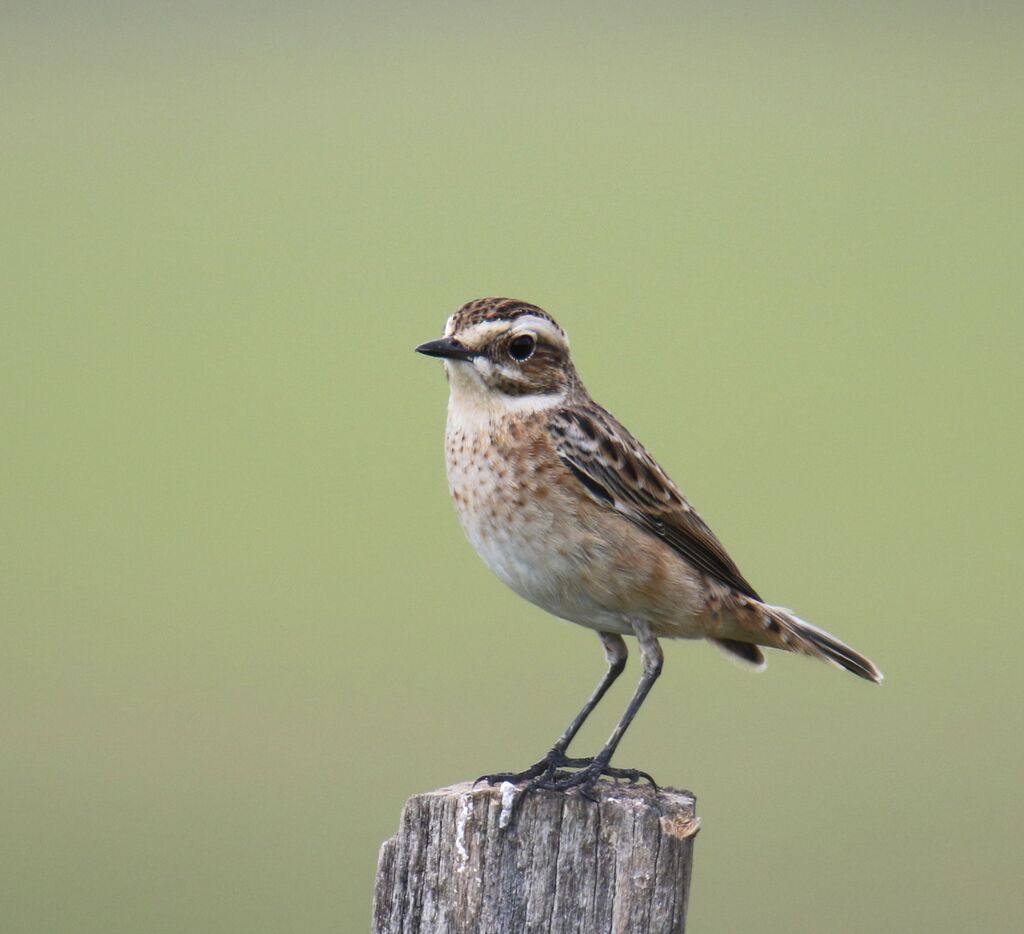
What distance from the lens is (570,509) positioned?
216 inches

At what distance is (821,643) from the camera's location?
231 inches

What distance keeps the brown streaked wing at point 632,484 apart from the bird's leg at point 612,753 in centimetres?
33

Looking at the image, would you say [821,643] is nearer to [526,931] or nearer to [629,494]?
[629,494]

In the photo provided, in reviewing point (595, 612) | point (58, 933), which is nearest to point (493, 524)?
point (595, 612)

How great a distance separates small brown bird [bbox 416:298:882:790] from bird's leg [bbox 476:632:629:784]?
1 cm

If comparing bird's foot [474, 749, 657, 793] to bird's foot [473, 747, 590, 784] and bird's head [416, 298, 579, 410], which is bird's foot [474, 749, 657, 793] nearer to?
bird's foot [473, 747, 590, 784]

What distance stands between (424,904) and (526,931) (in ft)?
0.92

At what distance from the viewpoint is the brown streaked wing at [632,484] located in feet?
18.4

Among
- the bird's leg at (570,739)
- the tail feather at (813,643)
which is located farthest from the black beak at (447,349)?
the tail feather at (813,643)

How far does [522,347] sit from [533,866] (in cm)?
204

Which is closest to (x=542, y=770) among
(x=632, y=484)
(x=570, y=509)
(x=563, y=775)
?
(x=563, y=775)

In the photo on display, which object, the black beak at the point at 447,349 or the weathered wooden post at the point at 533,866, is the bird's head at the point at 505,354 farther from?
the weathered wooden post at the point at 533,866

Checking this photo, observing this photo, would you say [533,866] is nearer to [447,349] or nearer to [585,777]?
[585,777]

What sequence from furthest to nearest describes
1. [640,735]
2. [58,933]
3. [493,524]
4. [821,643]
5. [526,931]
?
[640,735] < [58,933] < [821,643] < [493,524] < [526,931]
